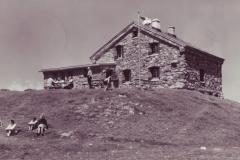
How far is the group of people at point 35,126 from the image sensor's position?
30547mm

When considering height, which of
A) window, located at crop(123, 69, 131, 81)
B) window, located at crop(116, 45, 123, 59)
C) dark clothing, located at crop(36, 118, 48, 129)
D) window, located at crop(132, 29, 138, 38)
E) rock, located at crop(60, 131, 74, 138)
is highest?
window, located at crop(132, 29, 138, 38)

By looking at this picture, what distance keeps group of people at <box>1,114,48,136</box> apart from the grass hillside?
0.46m

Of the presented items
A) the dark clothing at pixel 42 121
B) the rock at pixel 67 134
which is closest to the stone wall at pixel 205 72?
the dark clothing at pixel 42 121

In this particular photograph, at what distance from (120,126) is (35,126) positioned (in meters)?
6.03

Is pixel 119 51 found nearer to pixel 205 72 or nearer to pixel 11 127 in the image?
pixel 205 72

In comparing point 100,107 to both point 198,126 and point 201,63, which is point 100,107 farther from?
point 201,63

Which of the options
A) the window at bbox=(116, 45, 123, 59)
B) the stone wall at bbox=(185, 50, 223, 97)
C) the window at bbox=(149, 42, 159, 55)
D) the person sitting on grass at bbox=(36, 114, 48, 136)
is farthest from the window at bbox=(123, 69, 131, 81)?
the person sitting on grass at bbox=(36, 114, 48, 136)

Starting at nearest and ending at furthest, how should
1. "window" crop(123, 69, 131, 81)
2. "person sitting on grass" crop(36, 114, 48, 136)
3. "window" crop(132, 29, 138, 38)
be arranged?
1. "person sitting on grass" crop(36, 114, 48, 136)
2. "window" crop(123, 69, 131, 81)
3. "window" crop(132, 29, 138, 38)

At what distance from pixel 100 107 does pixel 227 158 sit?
1558 centimetres

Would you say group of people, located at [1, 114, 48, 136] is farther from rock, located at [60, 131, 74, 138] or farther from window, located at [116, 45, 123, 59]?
window, located at [116, 45, 123, 59]

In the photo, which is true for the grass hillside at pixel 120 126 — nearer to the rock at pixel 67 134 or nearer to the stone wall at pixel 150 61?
the rock at pixel 67 134

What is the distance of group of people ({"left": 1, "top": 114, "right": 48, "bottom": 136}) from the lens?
100ft

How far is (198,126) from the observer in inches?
1284

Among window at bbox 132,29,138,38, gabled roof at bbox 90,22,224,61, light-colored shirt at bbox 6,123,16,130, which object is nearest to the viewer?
light-colored shirt at bbox 6,123,16,130
